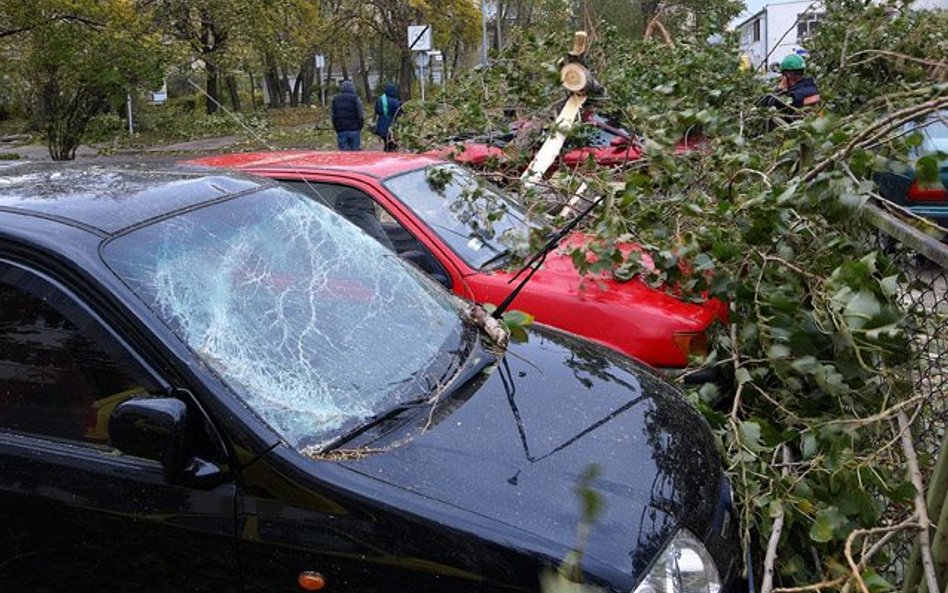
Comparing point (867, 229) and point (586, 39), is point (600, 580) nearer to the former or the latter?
point (867, 229)

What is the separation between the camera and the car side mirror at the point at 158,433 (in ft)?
6.90

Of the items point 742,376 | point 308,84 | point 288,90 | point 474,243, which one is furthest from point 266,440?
point 308,84

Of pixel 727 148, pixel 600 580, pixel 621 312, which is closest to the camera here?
pixel 600 580

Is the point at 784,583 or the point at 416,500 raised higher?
the point at 416,500

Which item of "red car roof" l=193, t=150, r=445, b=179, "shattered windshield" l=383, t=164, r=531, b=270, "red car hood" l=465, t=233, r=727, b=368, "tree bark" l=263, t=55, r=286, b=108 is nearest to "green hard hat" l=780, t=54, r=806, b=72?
"shattered windshield" l=383, t=164, r=531, b=270

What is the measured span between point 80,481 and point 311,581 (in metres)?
0.73

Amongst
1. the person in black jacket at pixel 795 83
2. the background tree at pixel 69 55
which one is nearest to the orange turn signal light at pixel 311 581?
the person in black jacket at pixel 795 83

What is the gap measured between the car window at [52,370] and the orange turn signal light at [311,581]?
0.67m

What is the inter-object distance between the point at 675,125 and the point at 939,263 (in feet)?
8.23

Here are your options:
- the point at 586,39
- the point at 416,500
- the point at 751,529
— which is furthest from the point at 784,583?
the point at 586,39

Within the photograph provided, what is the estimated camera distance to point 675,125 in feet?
16.5

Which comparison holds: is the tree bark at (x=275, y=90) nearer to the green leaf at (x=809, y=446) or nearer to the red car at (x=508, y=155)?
the red car at (x=508, y=155)

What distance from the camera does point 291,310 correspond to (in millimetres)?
2697

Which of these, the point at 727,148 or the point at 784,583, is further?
the point at 727,148
